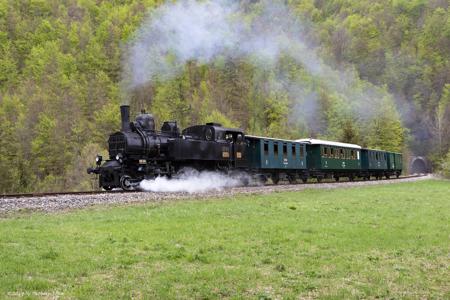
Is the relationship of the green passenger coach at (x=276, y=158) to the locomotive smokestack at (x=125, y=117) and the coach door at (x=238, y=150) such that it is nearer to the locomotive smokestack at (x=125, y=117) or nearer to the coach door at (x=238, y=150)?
the coach door at (x=238, y=150)

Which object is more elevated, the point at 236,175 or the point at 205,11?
the point at 205,11

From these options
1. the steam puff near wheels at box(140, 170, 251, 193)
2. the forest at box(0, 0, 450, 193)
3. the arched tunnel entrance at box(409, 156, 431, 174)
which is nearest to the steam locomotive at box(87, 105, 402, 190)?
the steam puff near wheels at box(140, 170, 251, 193)

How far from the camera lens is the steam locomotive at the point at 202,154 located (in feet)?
73.2

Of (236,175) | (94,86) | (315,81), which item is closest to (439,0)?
(315,81)

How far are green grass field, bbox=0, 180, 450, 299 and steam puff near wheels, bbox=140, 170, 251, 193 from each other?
332 inches

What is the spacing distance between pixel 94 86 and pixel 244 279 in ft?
227

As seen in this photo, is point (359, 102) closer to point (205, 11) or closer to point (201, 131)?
point (205, 11)

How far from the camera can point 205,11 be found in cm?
4038

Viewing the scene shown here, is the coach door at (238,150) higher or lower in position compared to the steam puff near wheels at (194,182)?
higher

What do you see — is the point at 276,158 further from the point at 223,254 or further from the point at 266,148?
the point at 223,254

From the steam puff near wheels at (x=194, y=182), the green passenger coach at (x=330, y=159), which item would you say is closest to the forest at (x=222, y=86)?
the green passenger coach at (x=330, y=159)

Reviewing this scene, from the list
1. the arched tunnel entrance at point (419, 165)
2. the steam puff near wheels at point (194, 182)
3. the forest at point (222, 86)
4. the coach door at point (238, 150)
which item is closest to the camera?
the steam puff near wheels at point (194, 182)

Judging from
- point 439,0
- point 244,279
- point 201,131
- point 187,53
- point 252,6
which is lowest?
point 244,279

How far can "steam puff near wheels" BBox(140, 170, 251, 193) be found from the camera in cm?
2284
